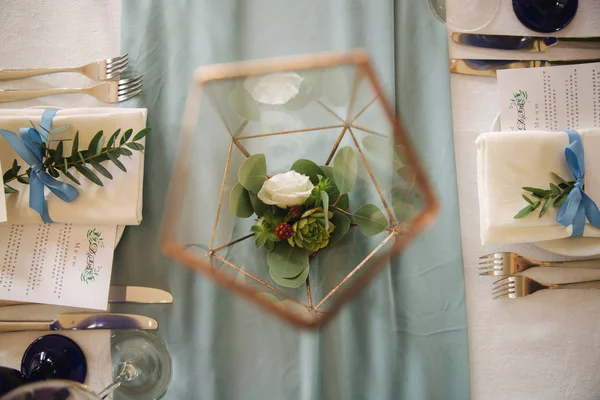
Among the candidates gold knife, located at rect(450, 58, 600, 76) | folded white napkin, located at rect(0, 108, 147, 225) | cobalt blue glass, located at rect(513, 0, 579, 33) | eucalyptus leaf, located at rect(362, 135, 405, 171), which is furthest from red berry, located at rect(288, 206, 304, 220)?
cobalt blue glass, located at rect(513, 0, 579, 33)

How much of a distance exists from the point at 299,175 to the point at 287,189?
0.09 feet

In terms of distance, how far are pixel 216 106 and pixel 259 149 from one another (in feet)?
0.25

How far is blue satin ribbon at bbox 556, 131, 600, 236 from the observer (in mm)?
601

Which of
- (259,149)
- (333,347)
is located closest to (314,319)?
(333,347)

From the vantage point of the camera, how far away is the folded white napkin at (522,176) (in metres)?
0.62

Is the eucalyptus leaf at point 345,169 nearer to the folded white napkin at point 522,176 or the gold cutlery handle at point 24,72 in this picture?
the folded white napkin at point 522,176

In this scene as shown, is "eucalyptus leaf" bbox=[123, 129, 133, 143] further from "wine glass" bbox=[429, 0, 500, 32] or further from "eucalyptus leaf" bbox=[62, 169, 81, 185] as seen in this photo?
"wine glass" bbox=[429, 0, 500, 32]

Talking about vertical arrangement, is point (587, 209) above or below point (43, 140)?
below

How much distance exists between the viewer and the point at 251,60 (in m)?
0.70

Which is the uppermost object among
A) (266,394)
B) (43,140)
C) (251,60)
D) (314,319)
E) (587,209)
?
(251,60)

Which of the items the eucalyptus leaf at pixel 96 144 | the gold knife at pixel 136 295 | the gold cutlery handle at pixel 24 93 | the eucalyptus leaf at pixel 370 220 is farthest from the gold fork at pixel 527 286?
the gold cutlery handle at pixel 24 93

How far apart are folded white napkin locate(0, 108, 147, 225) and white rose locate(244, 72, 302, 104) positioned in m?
0.17

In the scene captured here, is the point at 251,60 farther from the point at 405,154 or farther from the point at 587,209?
the point at 587,209

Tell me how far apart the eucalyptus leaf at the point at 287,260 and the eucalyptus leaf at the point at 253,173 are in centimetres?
8
